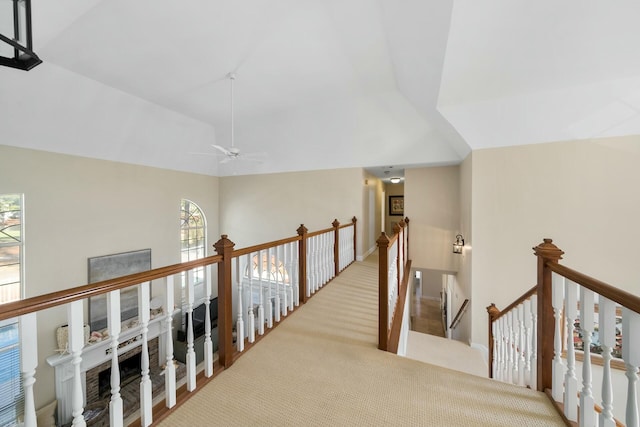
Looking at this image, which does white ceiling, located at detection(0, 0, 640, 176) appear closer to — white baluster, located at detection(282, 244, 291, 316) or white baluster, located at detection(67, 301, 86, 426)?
white baluster, located at detection(282, 244, 291, 316)

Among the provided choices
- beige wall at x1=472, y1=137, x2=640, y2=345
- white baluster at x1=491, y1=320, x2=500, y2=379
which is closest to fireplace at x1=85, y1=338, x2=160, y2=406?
white baluster at x1=491, y1=320, x2=500, y2=379

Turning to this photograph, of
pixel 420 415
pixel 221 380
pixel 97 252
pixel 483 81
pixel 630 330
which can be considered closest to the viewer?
pixel 630 330

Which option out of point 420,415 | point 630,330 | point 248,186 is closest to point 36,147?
point 248,186

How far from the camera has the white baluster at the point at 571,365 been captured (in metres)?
1.26

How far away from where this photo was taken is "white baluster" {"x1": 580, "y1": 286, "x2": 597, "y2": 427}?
113 cm

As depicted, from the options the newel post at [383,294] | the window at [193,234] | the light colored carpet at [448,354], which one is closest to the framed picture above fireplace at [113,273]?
the window at [193,234]

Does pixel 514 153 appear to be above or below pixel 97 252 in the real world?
above

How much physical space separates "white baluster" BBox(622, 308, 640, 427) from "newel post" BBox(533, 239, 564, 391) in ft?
1.89

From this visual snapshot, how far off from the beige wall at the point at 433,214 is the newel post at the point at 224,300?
4492 millimetres

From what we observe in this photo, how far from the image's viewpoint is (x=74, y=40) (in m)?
2.96

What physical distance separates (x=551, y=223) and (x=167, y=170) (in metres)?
7.51

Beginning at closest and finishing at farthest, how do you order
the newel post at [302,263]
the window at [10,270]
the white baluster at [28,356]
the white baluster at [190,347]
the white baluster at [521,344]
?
the white baluster at [28,356], the white baluster at [190,347], the white baluster at [521,344], the newel post at [302,263], the window at [10,270]

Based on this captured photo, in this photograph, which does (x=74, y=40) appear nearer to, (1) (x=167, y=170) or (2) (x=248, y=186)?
(1) (x=167, y=170)

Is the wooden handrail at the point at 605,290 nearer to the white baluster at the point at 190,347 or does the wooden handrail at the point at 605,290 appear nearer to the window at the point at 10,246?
the white baluster at the point at 190,347
